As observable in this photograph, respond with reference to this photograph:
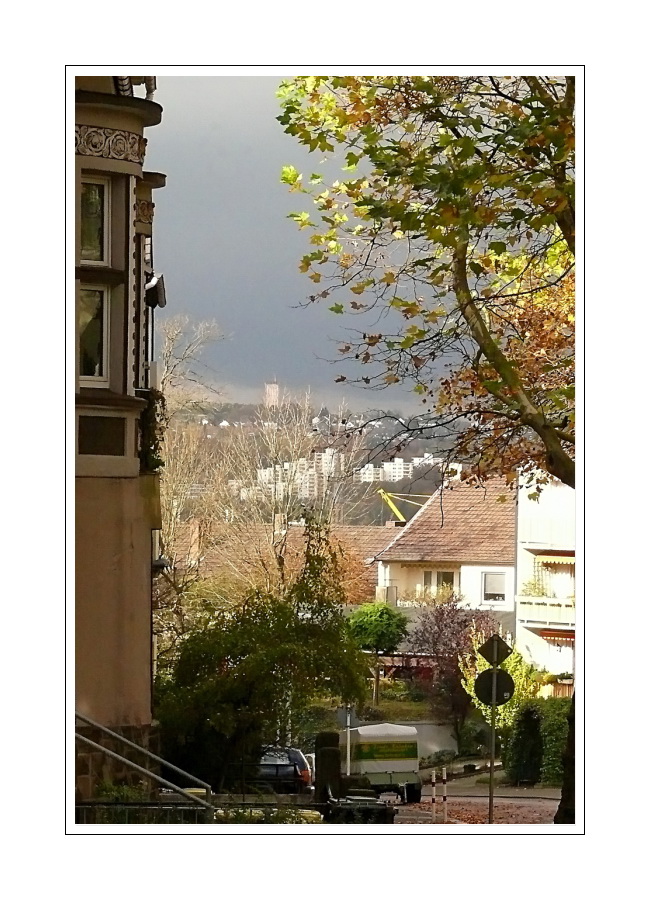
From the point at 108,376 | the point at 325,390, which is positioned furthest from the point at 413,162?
the point at 108,376

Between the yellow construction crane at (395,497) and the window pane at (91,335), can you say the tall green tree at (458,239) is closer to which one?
the yellow construction crane at (395,497)

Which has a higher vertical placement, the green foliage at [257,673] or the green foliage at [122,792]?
the green foliage at [257,673]

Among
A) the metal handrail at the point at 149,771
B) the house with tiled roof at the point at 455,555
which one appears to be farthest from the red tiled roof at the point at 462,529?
the metal handrail at the point at 149,771

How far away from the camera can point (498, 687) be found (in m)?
5.60

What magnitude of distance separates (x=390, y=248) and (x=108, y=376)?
3.61 ft

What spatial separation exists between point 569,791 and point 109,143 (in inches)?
110

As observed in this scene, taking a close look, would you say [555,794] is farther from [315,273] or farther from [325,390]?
[315,273]

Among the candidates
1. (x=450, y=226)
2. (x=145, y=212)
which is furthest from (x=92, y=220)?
(x=450, y=226)

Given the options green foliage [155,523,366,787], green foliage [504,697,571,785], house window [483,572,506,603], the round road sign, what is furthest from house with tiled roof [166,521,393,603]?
green foliage [504,697,571,785]

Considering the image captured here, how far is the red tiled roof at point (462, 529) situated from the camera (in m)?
5.62

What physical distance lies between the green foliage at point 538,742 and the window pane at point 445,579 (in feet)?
1.63

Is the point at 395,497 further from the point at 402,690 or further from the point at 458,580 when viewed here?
the point at 402,690
